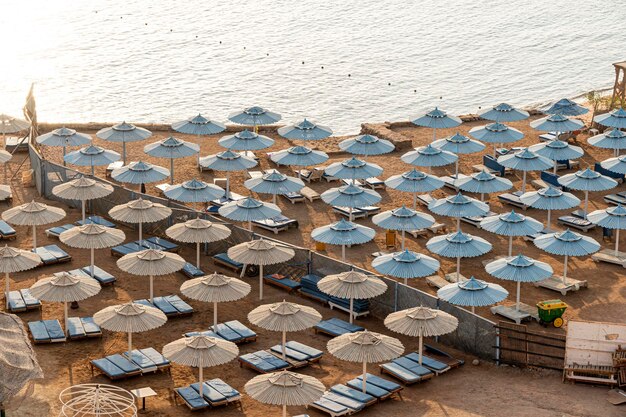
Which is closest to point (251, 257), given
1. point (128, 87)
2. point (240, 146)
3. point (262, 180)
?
point (262, 180)

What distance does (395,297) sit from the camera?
34.4 meters

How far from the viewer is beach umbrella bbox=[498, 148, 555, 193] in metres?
42.8

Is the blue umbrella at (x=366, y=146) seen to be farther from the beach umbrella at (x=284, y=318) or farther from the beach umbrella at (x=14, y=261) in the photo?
the beach umbrella at (x=284, y=318)

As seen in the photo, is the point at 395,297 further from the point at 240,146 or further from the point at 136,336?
the point at 240,146

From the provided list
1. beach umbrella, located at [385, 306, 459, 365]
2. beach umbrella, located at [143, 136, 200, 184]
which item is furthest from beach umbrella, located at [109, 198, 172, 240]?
beach umbrella, located at [385, 306, 459, 365]

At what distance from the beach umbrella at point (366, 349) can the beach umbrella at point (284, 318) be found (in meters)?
1.29

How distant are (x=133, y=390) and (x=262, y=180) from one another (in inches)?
504

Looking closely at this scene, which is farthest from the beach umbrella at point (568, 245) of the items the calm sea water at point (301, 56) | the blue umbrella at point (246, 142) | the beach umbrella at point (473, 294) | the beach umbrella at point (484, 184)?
the calm sea water at point (301, 56)

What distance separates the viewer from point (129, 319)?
30.7m

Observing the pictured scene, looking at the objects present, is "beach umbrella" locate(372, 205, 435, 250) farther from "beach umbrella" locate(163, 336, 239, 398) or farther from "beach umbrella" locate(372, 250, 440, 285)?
"beach umbrella" locate(163, 336, 239, 398)

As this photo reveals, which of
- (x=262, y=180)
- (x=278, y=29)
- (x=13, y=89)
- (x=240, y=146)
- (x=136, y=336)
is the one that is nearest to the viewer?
(x=136, y=336)

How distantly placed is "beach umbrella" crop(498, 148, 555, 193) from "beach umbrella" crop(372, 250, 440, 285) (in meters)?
9.21

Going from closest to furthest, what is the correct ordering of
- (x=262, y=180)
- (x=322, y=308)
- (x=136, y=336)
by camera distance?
(x=136, y=336) → (x=322, y=308) → (x=262, y=180)

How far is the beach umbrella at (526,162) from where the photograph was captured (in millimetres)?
42844
